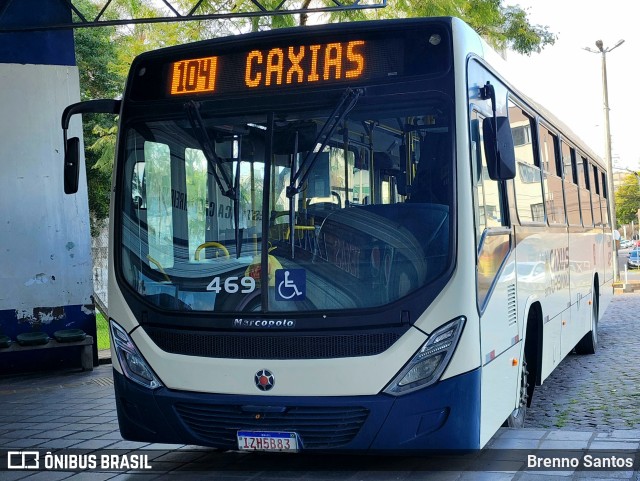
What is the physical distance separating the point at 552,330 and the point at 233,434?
413cm

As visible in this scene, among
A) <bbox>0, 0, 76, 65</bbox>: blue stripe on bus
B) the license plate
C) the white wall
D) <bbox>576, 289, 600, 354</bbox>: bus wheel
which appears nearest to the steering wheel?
the license plate

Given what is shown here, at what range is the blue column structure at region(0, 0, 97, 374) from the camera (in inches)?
494

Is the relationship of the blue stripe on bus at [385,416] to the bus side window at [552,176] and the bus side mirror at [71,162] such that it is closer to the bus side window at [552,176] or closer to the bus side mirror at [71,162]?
the bus side mirror at [71,162]

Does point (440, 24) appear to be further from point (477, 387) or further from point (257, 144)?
point (477, 387)

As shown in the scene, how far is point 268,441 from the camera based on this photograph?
6.04 m

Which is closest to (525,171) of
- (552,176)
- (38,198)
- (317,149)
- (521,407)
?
(552,176)

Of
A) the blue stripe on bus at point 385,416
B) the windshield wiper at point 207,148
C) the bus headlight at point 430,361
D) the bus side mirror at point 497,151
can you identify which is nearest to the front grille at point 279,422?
the blue stripe on bus at point 385,416

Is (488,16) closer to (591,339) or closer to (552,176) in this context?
(591,339)

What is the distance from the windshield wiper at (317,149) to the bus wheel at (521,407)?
2620mm

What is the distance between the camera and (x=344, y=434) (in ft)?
19.5

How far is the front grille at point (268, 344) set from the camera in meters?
5.90

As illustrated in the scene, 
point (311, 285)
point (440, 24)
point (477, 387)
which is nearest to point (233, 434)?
point (311, 285)

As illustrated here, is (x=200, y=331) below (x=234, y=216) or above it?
below

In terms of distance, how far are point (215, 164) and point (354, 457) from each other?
230cm
